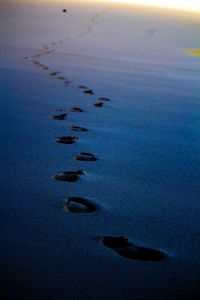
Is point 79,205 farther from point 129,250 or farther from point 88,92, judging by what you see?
point 88,92

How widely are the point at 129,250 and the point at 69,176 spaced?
0.76 m

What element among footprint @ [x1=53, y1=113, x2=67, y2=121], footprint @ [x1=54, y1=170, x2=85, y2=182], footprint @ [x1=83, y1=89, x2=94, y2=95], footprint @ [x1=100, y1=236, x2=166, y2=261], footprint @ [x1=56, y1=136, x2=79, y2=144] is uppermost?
footprint @ [x1=83, y1=89, x2=94, y2=95]

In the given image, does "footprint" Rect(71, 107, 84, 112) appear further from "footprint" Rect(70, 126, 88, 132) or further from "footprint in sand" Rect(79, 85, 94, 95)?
"footprint in sand" Rect(79, 85, 94, 95)

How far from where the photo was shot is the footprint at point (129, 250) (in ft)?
5.17

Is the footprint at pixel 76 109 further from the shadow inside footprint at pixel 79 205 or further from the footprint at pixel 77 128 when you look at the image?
the shadow inside footprint at pixel 79 205

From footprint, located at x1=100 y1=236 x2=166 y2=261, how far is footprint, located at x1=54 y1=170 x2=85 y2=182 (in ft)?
2.00

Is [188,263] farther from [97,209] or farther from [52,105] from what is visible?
[52,105]

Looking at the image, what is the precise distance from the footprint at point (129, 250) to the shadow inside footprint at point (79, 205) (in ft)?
0.79

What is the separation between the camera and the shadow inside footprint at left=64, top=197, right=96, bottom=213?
1.90m

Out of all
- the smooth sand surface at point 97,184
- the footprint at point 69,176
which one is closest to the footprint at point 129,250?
the smooth sand surface at point 97,184

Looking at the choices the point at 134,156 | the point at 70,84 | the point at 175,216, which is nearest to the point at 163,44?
the point at 70,84

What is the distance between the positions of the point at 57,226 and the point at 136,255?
1.09 feet

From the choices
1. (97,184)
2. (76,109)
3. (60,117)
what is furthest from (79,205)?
(76,109)

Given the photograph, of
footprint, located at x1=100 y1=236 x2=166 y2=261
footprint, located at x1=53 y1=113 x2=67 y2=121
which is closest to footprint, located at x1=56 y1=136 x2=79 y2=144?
footprint, located at x1=53 y1=113 x2=67 y2=121
